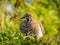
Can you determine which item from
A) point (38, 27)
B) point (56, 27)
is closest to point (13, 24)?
point (56, 27)

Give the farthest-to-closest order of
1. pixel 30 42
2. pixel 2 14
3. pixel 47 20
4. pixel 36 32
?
pixel 47 20, pixel 2 14, pixel 36 32, pixel 30 42

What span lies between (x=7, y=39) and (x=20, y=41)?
0.75 feet

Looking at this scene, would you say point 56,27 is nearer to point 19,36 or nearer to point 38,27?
point 38,27

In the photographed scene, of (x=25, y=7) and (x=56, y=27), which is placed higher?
(x=25, y=7)

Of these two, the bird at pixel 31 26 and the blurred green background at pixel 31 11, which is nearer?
the bird at pixel 31 26

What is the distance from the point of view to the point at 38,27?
662 centimetres

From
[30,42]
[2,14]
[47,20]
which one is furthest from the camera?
[47,20]

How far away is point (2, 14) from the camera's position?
879 cm

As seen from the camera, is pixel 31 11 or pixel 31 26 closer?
pixel 31 26

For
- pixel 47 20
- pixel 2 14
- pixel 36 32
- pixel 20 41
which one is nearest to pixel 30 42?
pixel 20 41

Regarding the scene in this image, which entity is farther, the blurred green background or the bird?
the blurred green background

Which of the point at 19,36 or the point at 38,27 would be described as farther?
the point at 38,27

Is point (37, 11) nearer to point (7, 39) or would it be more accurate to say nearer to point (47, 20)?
point (47, 20)

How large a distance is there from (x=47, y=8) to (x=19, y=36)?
493 centimetres
